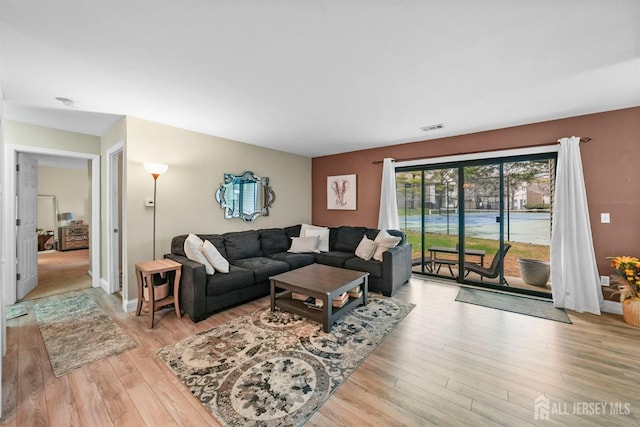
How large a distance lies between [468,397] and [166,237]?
3790 millimetres

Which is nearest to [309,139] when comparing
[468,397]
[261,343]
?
[261,343]

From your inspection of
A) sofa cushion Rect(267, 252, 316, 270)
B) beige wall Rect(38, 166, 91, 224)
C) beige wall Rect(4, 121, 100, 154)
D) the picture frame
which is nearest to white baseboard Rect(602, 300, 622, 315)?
the picture frame

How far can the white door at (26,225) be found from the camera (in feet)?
11.5

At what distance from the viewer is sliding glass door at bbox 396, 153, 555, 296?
367 centimetres

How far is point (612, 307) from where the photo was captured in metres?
3.04

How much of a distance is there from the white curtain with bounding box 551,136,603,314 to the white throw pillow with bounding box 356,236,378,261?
237 cm

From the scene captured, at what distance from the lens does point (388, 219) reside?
4723 mm

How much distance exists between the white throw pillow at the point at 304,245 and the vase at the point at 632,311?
13.1ft

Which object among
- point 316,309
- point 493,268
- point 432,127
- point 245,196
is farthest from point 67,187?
point 493,268

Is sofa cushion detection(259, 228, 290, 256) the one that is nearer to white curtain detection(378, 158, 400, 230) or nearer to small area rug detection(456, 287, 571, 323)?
white curtain detection(378, 158, 400, 230)

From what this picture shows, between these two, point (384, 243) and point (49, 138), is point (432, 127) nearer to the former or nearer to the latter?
point (384, 243)

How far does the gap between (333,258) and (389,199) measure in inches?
62.4

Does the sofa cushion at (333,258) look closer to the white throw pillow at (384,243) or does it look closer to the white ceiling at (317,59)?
the white throw pillow at (384,243)

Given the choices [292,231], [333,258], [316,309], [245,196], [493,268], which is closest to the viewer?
[316,309]
